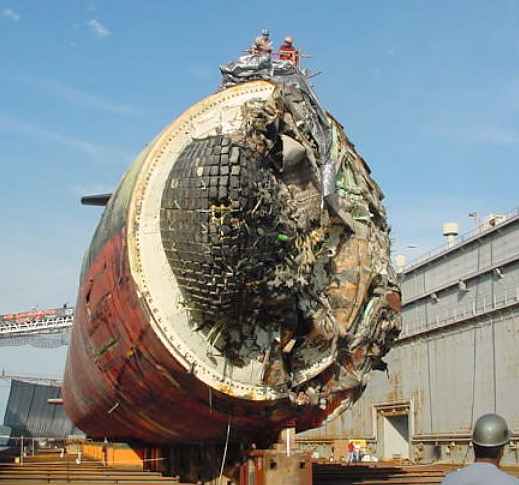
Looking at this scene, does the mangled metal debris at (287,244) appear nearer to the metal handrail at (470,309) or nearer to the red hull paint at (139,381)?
the red hull paint at (139,381)

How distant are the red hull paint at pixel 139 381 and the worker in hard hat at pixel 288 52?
484 centimetres

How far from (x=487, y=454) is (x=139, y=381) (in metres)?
6.34

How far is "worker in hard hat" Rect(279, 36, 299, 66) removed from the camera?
12.5 meters

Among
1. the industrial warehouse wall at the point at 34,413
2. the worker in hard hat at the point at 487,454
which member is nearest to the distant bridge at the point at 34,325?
the industrial warehouse wall at the point at 34,413

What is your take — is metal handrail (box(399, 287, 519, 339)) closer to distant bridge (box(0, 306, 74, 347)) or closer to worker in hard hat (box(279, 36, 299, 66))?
worker in hard hat (box(279, 36, 299, 66))

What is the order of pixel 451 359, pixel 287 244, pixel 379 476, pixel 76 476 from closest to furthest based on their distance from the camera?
pixel 287 244, pixel 76 476, pixel 379 476, pixel 451 359

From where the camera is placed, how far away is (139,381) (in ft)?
29.8

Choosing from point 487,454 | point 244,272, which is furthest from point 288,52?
point 487,454

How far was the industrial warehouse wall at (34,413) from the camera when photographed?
4931cm

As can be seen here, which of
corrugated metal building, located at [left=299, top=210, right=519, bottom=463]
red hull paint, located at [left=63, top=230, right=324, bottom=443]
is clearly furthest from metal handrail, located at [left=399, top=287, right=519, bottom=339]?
red hull paint, located at [left=63, top=230, right=324, bottom=443]

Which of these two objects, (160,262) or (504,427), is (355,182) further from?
(504,427)

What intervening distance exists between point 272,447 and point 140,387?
6.10 feet

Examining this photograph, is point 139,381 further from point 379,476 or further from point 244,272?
point 379,476

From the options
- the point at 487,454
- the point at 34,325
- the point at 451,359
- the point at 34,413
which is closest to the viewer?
the point at 487,454
